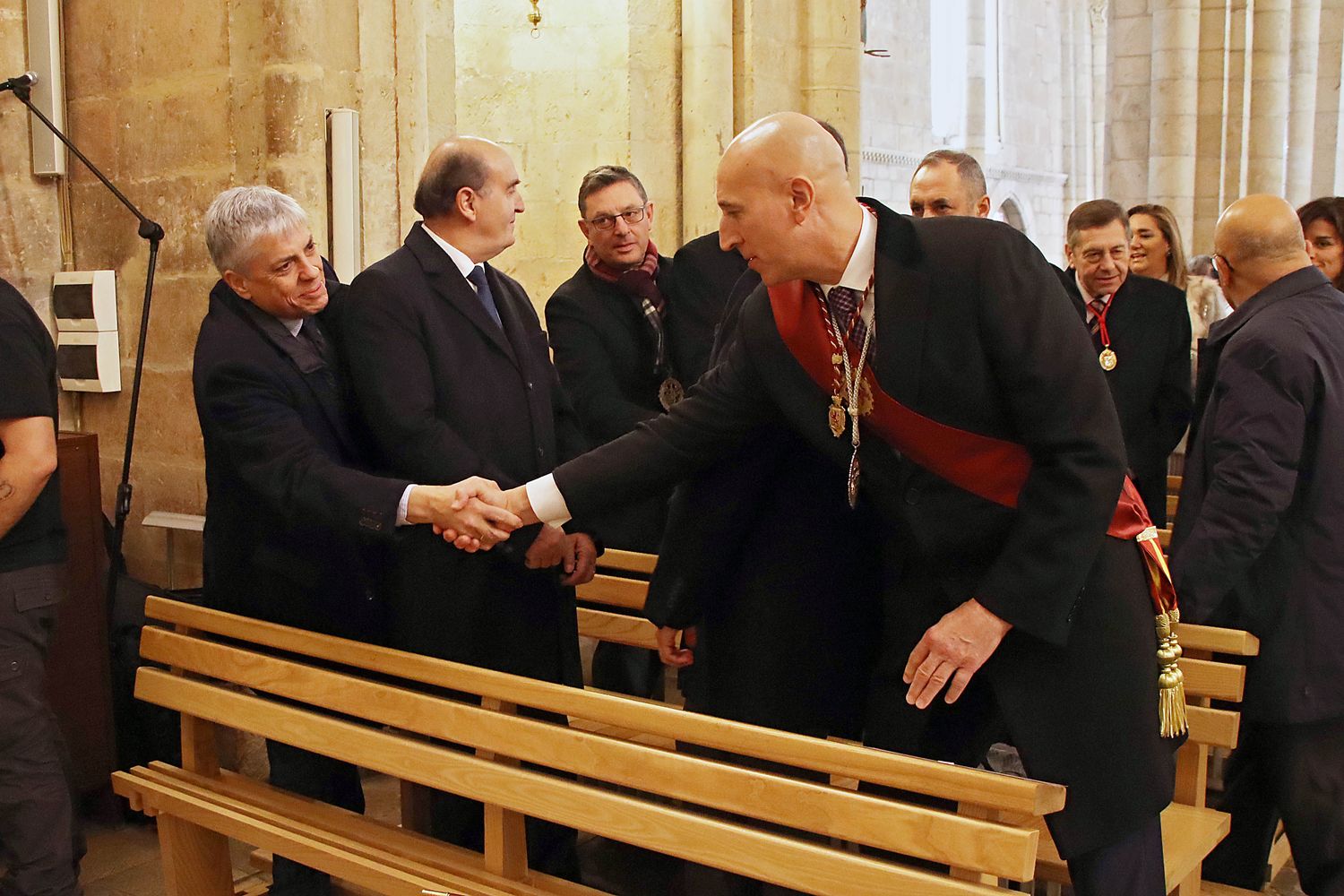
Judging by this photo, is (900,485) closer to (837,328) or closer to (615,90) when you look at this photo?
(837,328)

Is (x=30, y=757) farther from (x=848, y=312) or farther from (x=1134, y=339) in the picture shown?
(x=1134, y=339)

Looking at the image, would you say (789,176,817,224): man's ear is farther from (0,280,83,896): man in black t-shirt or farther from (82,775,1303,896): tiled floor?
(82,775,1303,896): tiled floor

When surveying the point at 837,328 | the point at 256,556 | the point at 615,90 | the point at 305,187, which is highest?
the point at 615,90

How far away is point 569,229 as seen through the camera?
6.55 metres

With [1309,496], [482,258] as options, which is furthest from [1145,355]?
[482,258]

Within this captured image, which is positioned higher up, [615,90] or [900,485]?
[615,90]

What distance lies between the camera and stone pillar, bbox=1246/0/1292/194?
1213 centimetres

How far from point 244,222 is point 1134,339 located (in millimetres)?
2760

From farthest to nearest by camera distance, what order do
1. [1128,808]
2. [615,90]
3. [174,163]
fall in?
[615,90] → [174,163] → [1128,808]

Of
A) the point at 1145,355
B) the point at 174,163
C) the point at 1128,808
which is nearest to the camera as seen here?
the point at 1128,808

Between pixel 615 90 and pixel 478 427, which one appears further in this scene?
pixel 615 90

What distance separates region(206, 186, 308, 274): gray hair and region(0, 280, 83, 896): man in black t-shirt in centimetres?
48

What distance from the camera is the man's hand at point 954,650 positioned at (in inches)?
86.4

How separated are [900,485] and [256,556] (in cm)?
166
